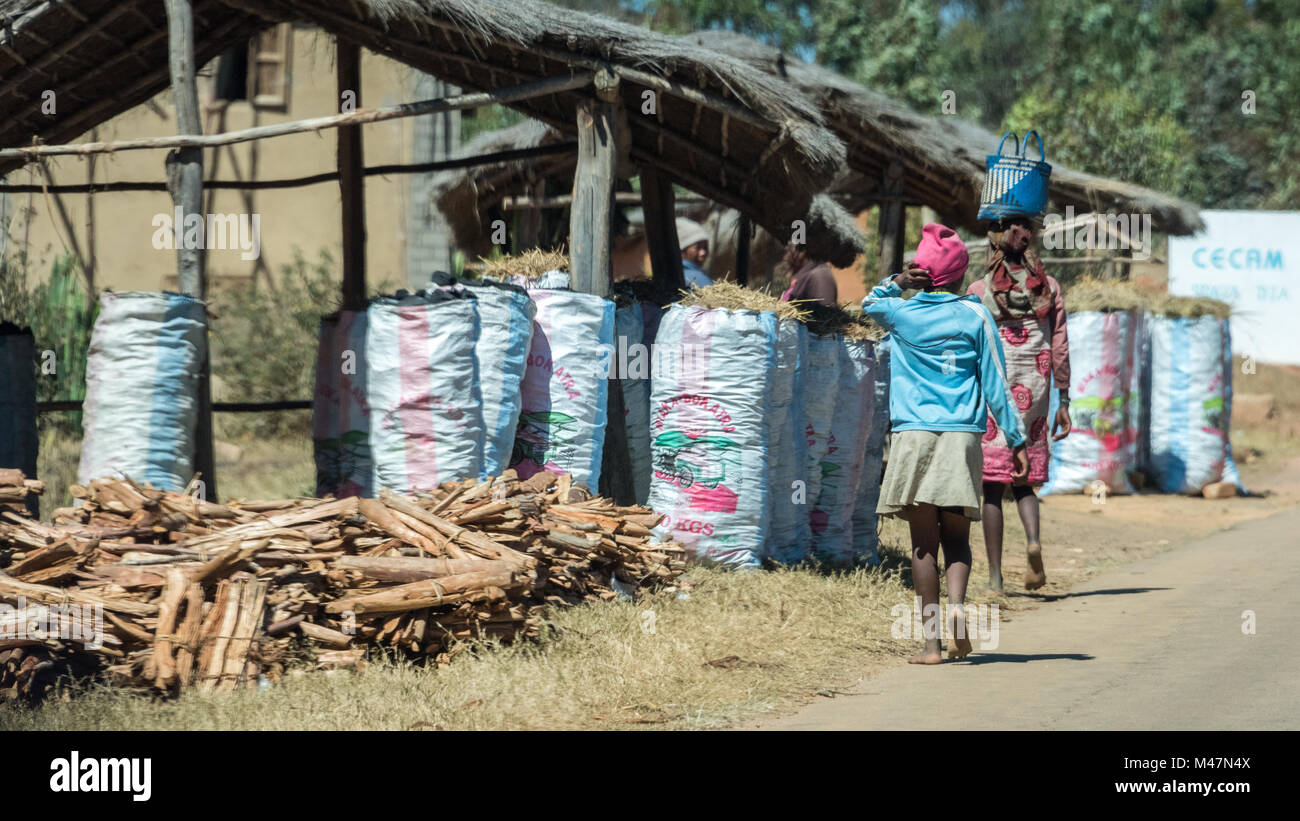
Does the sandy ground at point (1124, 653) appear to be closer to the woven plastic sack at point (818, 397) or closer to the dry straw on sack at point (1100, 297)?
the woven plastic sack at point (818, 397)

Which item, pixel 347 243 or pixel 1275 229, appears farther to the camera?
pixel 1275 229

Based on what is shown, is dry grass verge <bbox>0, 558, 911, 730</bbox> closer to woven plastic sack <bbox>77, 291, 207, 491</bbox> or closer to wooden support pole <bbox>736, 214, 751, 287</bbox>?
woven plastic sack <bbox>77, 291, 207, 491</bbox>

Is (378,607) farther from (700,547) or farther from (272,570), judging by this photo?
(700,547)

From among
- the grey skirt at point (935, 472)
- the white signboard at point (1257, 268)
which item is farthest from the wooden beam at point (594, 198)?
the white signboard at point (1257, 268)

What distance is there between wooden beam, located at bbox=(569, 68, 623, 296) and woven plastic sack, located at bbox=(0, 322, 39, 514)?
2989 mm

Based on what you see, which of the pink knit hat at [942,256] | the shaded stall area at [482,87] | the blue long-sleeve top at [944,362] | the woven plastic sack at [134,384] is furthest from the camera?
the shaded stall area at [482,87]

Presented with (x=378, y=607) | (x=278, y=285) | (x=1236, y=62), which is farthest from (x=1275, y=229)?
(x=378, y=607)

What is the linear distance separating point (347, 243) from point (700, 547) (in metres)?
4.00

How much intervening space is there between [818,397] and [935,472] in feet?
7.18

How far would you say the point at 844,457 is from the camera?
333 inches

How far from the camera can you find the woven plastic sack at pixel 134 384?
6809mm

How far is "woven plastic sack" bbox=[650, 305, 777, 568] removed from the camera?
755 centimetres

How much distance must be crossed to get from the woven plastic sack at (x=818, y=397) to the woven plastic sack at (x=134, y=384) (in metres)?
3.37

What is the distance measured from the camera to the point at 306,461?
14750 millimetres
